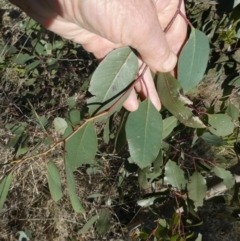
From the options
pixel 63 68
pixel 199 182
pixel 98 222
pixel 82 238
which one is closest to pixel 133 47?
pixel 199 182

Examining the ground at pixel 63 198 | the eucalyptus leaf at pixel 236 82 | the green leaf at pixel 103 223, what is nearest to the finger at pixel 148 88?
the eucalyptus leaf at pixel 236 82

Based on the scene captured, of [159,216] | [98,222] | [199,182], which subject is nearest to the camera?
[199,182]

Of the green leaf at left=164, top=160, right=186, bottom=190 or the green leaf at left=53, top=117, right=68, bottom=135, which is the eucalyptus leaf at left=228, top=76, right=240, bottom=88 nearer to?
the green leaf at left=164, top=160, right=186, bottom=190

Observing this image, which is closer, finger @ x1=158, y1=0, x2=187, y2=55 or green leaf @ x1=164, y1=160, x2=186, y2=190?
finger @ x1=158, y1=0, x2=187, y2=55

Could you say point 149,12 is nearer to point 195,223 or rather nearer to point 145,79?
point 145,79

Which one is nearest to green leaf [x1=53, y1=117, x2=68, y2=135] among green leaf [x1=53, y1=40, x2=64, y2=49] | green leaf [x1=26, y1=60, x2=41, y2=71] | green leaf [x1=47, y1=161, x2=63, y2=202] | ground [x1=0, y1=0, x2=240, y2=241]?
green leaf [x1=47, y1=161, x2=63, y2=202]

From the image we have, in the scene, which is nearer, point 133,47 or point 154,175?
point 133,47

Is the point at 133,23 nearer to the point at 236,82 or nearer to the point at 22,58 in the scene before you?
the point at 236,82
